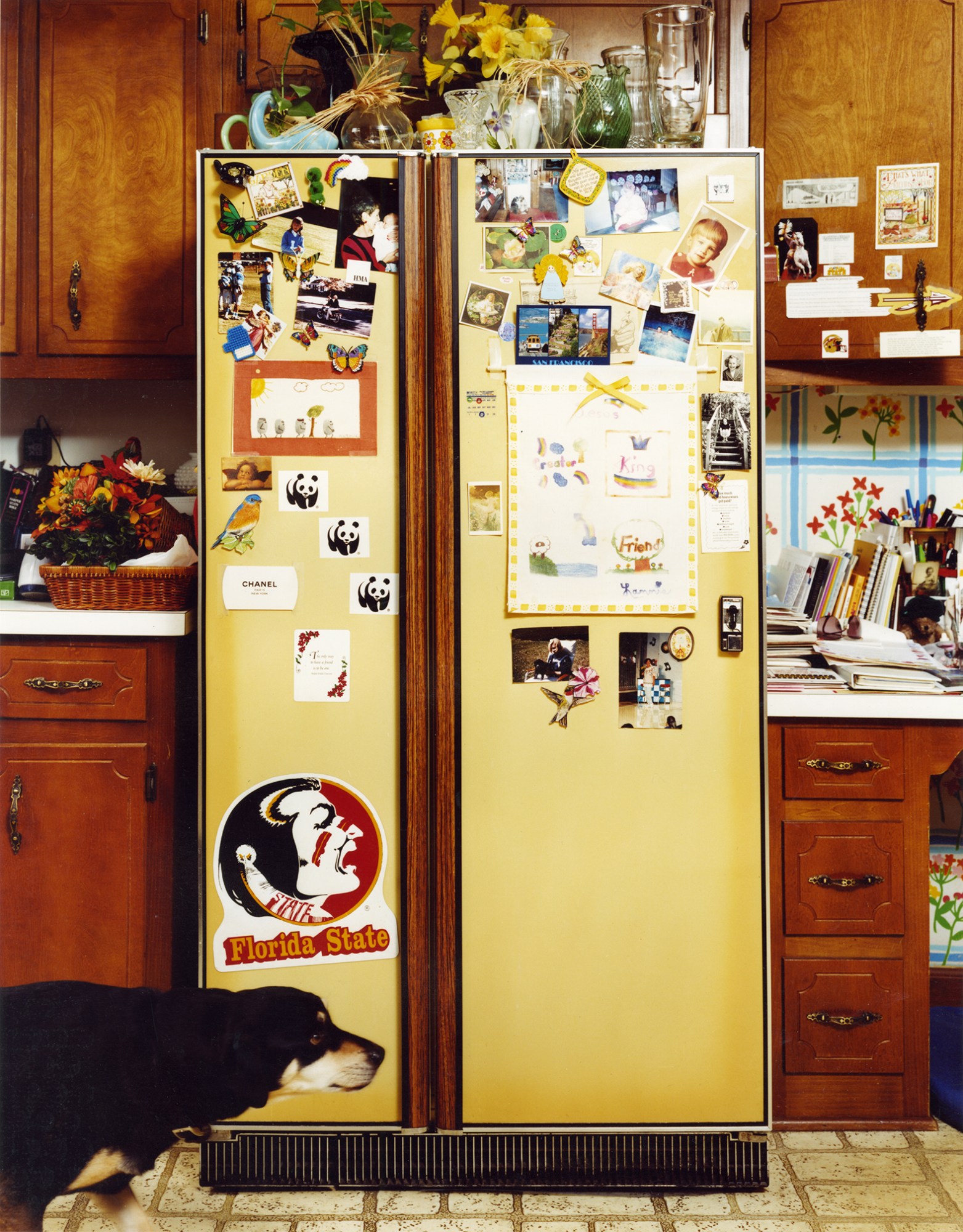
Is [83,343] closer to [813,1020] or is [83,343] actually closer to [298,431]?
[298,431]

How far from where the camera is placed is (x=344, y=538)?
1.72 meters

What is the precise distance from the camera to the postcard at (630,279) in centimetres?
169

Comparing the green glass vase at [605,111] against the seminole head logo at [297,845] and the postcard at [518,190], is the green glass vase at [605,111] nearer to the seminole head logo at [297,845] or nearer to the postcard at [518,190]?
the postcard at [518,190]

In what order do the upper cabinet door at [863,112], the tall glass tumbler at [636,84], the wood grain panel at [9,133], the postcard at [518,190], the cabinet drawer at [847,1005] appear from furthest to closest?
1. the wood grain panel at [9,133]
2. the upper cabinet door at [863,112]
3. the cabinet drawer at [847,1005]
4. the tall glass tumbler at [636,84]
5. the postcard at [518,190]

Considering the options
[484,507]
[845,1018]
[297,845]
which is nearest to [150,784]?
[297,845]

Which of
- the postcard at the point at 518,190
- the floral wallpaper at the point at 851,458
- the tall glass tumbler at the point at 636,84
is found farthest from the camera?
the floral wallpaper at the point at 851,458

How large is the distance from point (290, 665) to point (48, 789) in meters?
0.61

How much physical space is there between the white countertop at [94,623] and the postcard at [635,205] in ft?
3.53

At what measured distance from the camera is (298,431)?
1710 millimetres

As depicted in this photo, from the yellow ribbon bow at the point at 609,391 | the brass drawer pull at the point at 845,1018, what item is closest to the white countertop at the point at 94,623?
the yellow ribbon bow at the point at 609,391

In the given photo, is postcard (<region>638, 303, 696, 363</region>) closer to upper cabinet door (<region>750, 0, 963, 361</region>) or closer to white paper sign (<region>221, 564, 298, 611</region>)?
upper cabinet door (<region>750, 0, 963, 361</region>)

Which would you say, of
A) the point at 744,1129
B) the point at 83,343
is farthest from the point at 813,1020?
the point at 83,343

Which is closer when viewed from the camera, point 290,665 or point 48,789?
point 290,665

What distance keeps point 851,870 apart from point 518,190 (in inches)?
55.2
